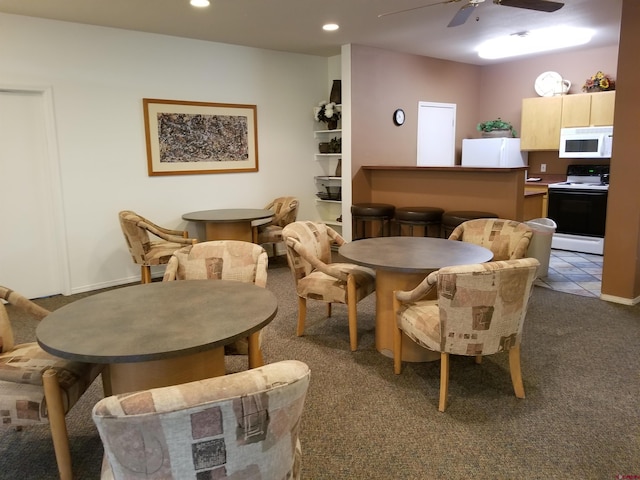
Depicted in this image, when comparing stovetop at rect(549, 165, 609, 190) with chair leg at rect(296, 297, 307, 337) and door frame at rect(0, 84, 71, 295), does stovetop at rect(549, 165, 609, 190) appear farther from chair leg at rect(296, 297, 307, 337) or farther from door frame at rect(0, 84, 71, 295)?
door frame at rect(0, 84, 71, 295)

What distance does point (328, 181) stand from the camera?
6656 mm

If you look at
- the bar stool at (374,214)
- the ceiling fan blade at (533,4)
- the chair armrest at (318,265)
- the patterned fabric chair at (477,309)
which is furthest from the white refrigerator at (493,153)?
the patterned fabric chair at (477,309)

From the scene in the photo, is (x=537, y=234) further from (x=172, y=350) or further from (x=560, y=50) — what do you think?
(x=172, y=350)

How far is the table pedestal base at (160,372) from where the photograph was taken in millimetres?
1852

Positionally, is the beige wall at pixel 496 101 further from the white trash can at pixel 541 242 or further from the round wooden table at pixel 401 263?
the round wooden table at pixel 401 263

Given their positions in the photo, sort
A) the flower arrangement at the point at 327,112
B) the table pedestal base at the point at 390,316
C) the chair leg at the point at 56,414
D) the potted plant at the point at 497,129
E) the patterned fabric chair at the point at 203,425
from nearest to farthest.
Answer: the patterned fabric chair at the point at 203,425, the chair leg at the point at 56,414, the table pedestal base at the point at 390,316, the flower arrangement at the point at 327,112, the potted plant at the point at 497,129

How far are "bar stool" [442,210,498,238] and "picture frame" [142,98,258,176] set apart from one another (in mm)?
2448

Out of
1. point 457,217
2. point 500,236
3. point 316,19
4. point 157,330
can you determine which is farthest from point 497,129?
point 157,330

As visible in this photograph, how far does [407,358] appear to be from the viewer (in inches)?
119

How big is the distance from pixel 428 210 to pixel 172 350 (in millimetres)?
4080

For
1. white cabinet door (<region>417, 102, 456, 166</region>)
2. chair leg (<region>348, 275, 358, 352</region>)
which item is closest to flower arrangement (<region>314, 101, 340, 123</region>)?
white cabinet door (<region>417, 102, 456, 166</region>)

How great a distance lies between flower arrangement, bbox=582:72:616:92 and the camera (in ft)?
20.1

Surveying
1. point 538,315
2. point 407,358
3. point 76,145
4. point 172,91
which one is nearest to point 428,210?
point 538,315

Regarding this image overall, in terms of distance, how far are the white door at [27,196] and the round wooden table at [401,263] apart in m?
3.17
